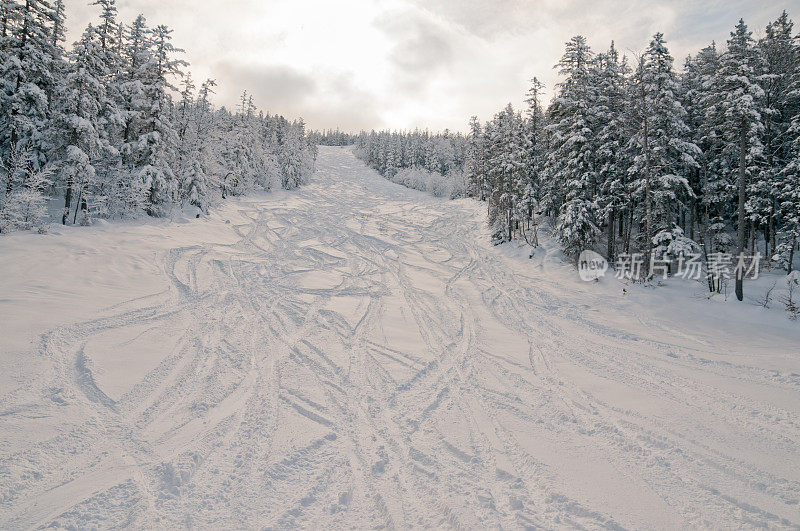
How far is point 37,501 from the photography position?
3.95 metres

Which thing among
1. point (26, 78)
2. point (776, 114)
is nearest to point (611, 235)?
point (776, 114)

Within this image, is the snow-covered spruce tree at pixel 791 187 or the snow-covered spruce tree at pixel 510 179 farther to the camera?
the snow-covered spruce tree at pixel 510 179

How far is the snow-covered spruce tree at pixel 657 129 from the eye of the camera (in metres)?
18.4

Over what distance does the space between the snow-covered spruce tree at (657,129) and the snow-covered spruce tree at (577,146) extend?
2.49 m

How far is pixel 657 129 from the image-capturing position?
64.6 ft

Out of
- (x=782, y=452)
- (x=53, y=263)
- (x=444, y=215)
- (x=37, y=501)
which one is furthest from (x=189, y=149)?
(x=782, y=452)

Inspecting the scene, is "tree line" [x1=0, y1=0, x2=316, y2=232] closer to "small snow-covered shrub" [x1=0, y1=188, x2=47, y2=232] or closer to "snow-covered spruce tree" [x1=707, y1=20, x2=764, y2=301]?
"small snow-covered shrub" [x1=0, y1=188, x2=47, y2=232]

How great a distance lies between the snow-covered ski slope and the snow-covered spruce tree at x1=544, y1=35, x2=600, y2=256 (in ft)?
27.9

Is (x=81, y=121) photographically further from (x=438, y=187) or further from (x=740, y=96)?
(x=438, y=187)

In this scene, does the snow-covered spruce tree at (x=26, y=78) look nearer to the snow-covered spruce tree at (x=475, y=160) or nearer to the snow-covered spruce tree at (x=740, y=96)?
the snow-covered spruce tree at (x=740, y=96)

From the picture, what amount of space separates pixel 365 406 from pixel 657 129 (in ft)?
73.2

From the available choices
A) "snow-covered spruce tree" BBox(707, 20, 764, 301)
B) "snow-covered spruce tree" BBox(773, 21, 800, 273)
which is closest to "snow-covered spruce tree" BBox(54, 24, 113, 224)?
"snow-covered spruce tree" BBox(707, 20, 764, 301)

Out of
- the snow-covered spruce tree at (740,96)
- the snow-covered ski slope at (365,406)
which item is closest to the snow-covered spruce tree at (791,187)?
the snow-covered spruce tree at (740,96)

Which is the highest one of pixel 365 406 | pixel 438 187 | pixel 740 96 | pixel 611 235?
pixel 438 187
